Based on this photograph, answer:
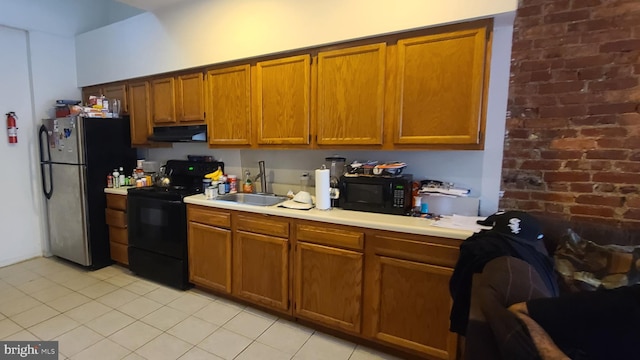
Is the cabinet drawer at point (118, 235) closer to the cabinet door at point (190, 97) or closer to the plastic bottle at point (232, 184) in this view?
the plastic bottle at point (232, 184)

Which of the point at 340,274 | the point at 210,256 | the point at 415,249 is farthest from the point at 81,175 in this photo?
the point at 415,249

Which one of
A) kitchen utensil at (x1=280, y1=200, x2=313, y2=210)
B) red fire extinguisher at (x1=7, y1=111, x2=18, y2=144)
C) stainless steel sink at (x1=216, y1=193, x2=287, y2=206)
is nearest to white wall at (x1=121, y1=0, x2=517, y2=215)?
stainless steel sink at (x1=216, y1=193, x2=287, y2=206)

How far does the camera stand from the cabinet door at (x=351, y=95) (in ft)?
7.09

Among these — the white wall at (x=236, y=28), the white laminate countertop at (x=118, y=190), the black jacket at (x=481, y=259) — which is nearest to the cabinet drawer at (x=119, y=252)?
the white laminate countertop at (x=118, y=190)

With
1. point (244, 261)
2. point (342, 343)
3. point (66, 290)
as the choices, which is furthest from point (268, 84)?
point (66, 290)

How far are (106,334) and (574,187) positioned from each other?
11.1 feet

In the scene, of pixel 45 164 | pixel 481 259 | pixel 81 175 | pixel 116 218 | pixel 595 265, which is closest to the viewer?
pixel 481 259

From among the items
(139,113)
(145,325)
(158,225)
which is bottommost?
(145,325)

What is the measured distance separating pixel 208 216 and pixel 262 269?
0.70 m

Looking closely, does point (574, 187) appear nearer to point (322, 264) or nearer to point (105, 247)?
point (322, 264)

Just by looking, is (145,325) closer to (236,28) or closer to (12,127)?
(236,28)

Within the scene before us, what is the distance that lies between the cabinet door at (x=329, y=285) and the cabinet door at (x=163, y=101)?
2.04m

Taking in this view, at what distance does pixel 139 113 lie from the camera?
3455 millimetres

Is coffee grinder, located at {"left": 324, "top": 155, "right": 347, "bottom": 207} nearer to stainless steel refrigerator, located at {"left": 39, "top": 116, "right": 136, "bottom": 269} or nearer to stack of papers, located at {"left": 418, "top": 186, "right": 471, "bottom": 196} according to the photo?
stack of papers, located at {"left": 418, "top": 186, "right": 471, "bottom": 196}
